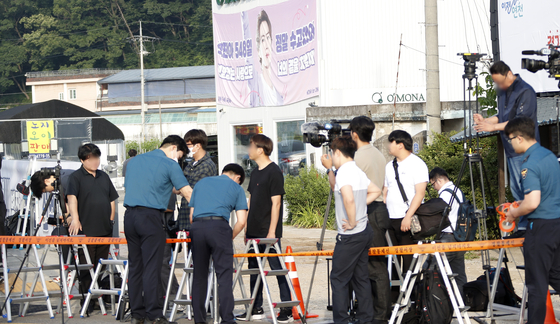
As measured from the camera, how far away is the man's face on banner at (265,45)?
2159 centimetres

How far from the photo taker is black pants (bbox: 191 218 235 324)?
6.23 meters

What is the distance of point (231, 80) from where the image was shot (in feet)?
78.1

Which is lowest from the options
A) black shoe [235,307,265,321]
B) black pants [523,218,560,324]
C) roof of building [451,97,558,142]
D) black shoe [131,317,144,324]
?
black shoe [235,307,265,321]

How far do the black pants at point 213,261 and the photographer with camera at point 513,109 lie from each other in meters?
2.80

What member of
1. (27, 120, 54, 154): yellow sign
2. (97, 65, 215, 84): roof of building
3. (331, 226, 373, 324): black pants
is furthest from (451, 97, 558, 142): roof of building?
(97, 65, 215, 84): roof of building

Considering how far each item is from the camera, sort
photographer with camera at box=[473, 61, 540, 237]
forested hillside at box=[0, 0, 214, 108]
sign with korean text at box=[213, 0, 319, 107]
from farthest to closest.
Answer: forested hillside at box=[0, 0, 214, 108] → sign with korean text at box=[213, 0, 319, 107] → photographer with camera at box=[473, 61, 540, 237]

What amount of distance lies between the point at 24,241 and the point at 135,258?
1.61 metres

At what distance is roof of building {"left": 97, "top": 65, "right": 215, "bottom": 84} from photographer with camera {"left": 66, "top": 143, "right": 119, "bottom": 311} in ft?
193

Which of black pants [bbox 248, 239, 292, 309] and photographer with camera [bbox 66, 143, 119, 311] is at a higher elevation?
photographer with camera [bbox 66, 143, 119, 311]

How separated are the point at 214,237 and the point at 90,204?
241 cm

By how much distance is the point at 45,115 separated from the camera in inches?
832

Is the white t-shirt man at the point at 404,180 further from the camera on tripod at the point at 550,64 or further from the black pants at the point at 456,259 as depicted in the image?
the camera on tripod at the point at 550,64

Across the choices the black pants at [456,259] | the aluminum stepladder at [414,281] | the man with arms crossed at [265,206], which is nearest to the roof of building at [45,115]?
the man with arms crossed at [265,206]

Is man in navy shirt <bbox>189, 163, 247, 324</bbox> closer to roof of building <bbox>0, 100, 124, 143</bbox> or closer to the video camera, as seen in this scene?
the video camera
